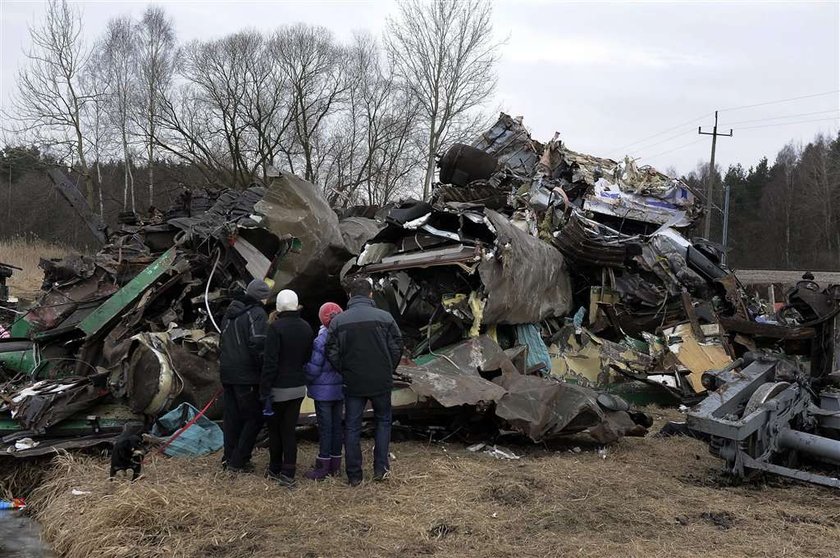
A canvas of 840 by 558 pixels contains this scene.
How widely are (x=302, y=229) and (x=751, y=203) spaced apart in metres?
58.7

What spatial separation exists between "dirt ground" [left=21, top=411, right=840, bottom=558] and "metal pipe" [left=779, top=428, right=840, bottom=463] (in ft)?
1.07

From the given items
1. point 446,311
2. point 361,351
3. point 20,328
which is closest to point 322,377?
point 361,351

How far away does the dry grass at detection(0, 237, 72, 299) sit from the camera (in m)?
19.0

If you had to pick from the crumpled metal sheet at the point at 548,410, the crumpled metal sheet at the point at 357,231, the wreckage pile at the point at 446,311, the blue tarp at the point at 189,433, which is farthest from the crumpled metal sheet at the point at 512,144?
the blue tarp at the point at 189,433

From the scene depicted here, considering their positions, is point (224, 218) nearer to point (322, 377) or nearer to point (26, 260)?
point (322, 377)

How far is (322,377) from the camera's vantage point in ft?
17.3

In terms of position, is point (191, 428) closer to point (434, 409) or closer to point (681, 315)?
point (434, 409)

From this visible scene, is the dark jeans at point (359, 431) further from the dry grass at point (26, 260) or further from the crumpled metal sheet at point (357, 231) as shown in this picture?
the dry grass at point (26, 260)

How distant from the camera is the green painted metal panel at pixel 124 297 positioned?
7.65 m

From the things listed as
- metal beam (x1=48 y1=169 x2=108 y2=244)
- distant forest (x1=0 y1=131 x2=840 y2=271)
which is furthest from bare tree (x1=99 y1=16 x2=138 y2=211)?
metal beam (x1=48 y1=169 x2=108 y2=244)

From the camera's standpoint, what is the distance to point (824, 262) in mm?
45750

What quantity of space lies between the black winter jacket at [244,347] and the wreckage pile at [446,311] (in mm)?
1134

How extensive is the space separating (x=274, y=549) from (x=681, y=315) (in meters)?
7.78

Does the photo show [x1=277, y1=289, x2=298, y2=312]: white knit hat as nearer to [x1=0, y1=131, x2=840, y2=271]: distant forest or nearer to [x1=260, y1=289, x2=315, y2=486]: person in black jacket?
[x1=260, y1=289, x2=315, y2=486]: person in black jacket
